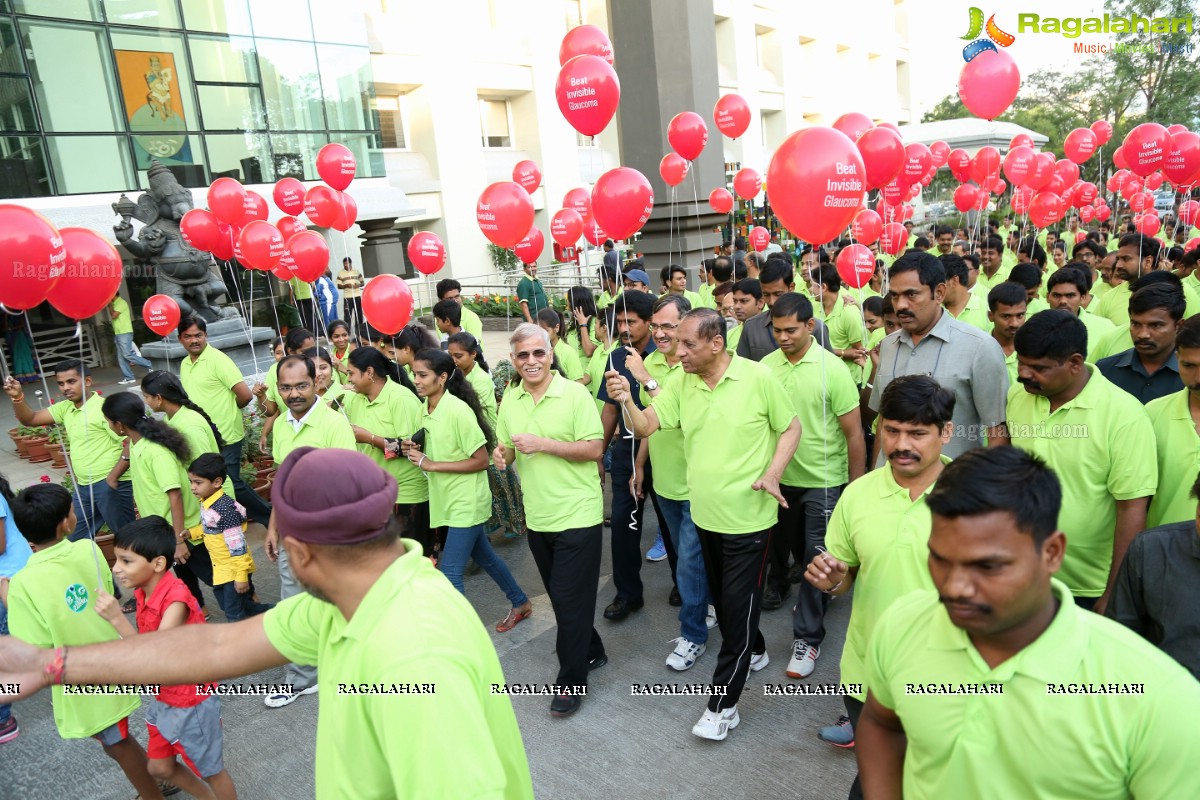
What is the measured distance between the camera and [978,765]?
1.42 m

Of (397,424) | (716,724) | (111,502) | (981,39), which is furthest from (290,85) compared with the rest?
(716,724)

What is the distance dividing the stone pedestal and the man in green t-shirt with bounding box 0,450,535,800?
9139 mm

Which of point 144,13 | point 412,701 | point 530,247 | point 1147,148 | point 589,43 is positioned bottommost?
point 412,701

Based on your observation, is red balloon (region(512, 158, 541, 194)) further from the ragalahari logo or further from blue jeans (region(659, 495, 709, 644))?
blue jeans (region(659, 495, 709, 644))

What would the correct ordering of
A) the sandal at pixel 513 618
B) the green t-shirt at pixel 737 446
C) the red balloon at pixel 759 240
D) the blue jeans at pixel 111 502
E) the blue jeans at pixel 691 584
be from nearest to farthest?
1. the green t-shirt at pixel 737 446
2. the blue jeans at pixel 691 584
3. the sandal at pixel 513 618
4. the blue jeans at pixel 111 502
5. the red balloon at pixel 759 240

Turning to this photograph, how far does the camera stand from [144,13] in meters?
13.8

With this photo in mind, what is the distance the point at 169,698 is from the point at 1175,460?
3710 mm

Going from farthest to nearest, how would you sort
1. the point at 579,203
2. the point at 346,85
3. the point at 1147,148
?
the point at 346,85, the point at 579,203, the point at 1147,148

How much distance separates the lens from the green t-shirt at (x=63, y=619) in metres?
2.94

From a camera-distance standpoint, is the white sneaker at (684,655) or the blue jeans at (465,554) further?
the blue jeans at (465,554)

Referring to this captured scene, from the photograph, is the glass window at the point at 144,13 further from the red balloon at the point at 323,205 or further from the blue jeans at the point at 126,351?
the red balloon at the point at 323,205

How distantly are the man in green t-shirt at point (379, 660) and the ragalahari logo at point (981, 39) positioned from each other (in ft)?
27.7

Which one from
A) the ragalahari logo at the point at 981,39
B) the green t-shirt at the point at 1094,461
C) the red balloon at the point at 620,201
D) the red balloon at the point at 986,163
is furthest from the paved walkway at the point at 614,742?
the red balloon at the point at 986,163

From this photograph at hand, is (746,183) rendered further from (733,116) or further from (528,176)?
(528,176)
